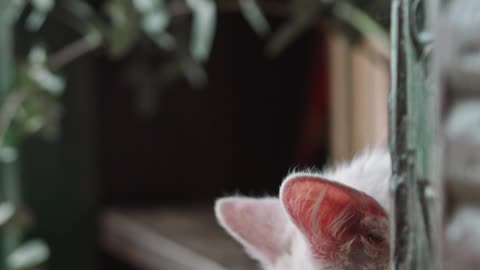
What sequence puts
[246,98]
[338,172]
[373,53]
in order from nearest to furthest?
1. [338,172]
2. [373,53]
3. [246,98]

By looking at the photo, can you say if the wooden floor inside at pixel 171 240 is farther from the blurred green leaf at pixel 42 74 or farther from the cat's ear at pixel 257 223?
the cat's ear at pixel 257 223

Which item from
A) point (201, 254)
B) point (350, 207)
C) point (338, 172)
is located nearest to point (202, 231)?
point (201, 254)

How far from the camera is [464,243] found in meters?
0.39

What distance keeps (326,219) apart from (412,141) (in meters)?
0.14

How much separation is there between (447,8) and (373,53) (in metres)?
1.31

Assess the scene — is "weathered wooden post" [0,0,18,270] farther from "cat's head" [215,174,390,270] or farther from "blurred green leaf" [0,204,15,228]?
"cat's head" [215,174,390,270]

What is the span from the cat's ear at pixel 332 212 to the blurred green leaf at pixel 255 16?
3.20ft

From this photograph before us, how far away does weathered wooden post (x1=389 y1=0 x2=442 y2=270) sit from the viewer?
0.40 meters

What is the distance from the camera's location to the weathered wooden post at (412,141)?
40 cm

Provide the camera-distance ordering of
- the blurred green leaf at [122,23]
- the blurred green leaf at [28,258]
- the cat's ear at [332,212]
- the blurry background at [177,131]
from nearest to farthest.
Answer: the cat's ear at [332,212], the blurred green leaf at [122,23], the blurred green leaf at [28,258], the blurry background at [177,131]

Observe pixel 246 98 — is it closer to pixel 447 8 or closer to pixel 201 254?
pixel 201 254

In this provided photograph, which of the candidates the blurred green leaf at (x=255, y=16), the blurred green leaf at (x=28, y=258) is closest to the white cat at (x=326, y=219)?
the blurred green leaf at (x=255, y=16)

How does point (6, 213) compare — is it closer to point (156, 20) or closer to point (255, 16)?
point (156, 20)

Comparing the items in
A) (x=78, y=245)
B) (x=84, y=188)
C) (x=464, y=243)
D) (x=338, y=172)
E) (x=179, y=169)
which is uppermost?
(x=179, y=169)
